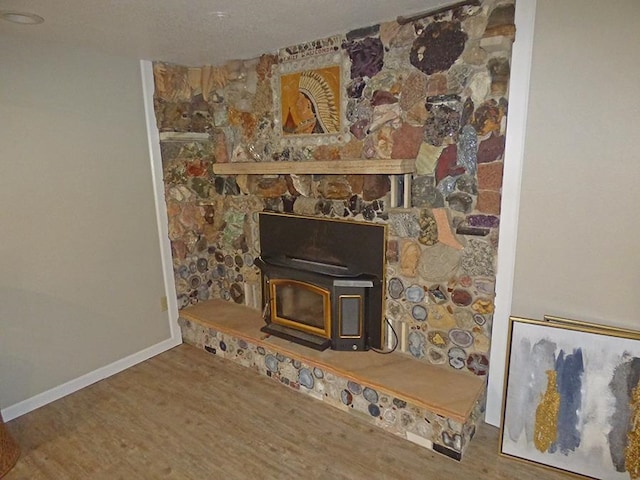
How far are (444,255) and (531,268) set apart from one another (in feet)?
1.41

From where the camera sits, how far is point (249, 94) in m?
2.85

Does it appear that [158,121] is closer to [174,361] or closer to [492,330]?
[174,361]

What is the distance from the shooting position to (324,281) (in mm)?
2443

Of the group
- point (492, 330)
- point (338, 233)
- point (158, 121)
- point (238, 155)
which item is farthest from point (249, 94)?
point (492, 330)

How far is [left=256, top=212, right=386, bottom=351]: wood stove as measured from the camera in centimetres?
240

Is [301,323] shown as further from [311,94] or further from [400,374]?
[311,94]

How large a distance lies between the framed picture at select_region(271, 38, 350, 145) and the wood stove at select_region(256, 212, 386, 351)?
1.87ft

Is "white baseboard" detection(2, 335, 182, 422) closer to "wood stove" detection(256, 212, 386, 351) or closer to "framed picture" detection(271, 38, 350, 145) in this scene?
"wood stove" detection(256, 212, 386, 351)

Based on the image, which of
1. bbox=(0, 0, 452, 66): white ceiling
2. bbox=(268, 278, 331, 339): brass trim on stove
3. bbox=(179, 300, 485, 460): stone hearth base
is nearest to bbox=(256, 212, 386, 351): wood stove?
bbox=(268, 278, 331, 339): brass trim on stove

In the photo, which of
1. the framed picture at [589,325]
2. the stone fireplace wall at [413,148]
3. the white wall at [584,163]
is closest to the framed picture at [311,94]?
the stone fireplace wall at [413,148]

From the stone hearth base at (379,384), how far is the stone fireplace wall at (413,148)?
16 cm

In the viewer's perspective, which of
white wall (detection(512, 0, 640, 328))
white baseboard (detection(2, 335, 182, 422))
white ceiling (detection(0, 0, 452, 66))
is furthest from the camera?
white baseboard (detection(2, 335, 182, 422))

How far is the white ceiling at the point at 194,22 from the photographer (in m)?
1.80

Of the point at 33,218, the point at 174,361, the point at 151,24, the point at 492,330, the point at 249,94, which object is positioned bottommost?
the point at 174,361
